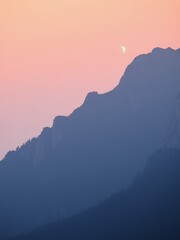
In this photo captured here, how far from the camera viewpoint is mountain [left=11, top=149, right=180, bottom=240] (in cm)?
14150

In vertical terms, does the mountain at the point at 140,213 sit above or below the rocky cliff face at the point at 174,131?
below

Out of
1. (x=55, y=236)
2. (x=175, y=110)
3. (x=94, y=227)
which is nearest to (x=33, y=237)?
(x=55, y=236)

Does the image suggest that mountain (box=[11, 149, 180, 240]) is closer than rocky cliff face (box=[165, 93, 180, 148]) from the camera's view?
Yes

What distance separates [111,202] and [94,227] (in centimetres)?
1780

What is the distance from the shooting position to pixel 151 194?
166375 mm

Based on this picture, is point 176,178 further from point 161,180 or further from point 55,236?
point 55,236

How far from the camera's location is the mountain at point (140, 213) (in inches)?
5571

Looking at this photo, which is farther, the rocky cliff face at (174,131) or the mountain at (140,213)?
the rocky cliff face at (174,131)

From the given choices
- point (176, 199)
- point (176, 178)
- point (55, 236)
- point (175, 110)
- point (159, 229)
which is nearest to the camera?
point (159, 229)

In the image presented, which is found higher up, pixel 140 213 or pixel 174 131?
pixel 174 131

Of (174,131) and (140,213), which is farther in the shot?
(174,131)

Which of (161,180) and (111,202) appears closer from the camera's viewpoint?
(161,180)

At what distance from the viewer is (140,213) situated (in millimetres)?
159000

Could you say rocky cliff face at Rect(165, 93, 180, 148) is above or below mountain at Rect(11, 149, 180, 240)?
above
